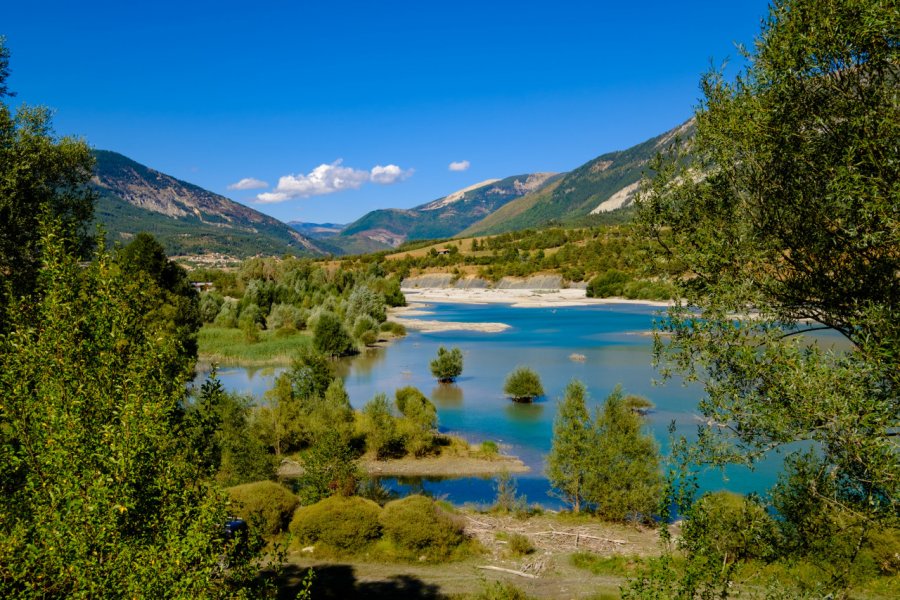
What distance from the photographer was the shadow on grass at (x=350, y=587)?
18.2 m

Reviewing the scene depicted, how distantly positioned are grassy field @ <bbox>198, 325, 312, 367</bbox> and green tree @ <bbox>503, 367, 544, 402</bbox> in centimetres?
2857

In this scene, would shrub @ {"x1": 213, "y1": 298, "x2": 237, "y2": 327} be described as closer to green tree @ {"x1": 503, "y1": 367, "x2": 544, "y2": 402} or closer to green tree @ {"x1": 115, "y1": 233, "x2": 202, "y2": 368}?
green tree @ {"x1": 115, "y1": 233, "x2": 202, "y2": 368}

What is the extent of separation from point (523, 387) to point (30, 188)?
38.3 meters

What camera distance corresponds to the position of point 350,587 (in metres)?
19.0

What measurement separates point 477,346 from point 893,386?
69208mm

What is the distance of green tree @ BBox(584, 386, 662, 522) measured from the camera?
A: 84.4 feet

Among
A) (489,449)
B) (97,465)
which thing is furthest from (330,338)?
(97,465)

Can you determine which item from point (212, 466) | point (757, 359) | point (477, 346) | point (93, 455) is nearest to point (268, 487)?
point (212, 466)

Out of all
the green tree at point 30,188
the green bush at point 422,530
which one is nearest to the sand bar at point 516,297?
the green bush at point 422,530

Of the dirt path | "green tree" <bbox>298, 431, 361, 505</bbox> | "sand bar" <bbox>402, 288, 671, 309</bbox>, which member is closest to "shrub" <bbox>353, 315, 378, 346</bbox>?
"green tree" <bbox>298, 431, 361, 505</bbox>

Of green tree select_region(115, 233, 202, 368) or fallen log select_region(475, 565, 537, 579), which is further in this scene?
green tree select_region(115, 233, 202, 368)

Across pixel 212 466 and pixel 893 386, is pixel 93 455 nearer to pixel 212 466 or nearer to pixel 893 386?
pixel 212 466

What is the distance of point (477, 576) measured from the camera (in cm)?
1989

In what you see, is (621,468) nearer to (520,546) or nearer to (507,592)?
(520,546)
